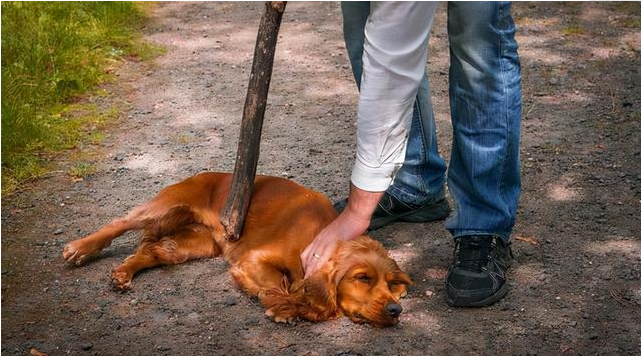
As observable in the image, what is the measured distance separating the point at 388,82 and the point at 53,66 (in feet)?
Answer: 12.6

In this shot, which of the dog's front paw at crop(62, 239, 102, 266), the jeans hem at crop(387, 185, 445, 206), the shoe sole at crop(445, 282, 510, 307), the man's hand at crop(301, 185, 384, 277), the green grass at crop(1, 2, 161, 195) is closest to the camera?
the man's hand at crop(301, 185, 384, 277)

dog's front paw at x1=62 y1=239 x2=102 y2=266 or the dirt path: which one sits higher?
dog's front paw at x1=62 y1=239 x2=102 y2=266

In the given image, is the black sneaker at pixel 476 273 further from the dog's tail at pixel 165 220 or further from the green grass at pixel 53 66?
the green grass at pixel 53 66

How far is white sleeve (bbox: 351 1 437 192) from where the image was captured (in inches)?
128

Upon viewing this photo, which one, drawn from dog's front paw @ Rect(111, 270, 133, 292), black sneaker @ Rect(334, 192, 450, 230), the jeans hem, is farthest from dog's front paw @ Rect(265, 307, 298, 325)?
the jeans hem

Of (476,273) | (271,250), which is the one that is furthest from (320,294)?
(476,273)

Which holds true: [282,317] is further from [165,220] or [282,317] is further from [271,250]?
[165,220]

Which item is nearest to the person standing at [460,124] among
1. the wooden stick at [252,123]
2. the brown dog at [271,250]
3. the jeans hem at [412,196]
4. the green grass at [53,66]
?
the brown dog at [271,250]

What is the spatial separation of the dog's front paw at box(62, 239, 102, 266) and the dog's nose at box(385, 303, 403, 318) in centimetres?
147

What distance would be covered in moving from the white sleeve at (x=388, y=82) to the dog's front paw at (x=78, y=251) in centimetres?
139

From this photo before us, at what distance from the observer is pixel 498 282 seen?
397 cm

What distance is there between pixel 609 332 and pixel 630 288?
A: 407mm

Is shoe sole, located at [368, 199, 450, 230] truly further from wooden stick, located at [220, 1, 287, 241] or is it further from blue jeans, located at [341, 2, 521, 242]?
wooden stick, located at [220, 1, 287, 241]

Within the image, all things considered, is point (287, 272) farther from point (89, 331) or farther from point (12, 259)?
A: point (12, 259)
